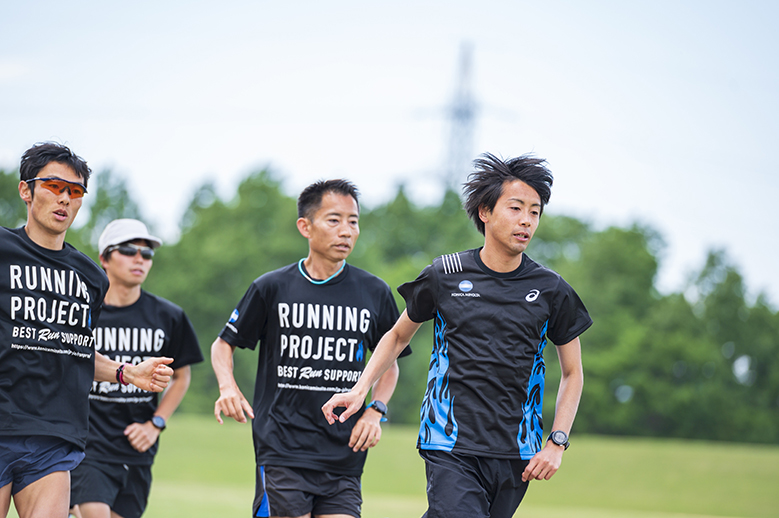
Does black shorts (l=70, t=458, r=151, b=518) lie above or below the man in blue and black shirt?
below

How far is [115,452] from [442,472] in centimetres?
318

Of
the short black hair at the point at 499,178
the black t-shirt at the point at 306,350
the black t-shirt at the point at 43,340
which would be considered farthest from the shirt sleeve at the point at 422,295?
the black t-shirt at the point at 43,340

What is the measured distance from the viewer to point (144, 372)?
16.2 feet

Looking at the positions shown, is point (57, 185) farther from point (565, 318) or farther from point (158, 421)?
point (565, 318)

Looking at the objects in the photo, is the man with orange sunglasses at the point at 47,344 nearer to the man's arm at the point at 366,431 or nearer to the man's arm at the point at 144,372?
the man's arm at the point at 144,372

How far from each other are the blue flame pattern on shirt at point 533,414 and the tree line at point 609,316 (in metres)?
39.1

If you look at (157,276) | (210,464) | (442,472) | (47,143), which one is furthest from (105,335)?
(157,276)

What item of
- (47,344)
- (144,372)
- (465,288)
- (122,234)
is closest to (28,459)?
(47,344)

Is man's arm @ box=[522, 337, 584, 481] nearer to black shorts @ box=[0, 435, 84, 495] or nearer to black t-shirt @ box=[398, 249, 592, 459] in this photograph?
black t-shirt @ box=[398, 249, 592, 459]

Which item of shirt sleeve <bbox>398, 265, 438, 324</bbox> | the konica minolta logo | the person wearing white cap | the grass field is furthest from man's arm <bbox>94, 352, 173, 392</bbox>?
the grass field

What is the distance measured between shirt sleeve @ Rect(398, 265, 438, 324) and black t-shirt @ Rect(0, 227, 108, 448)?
1881mm

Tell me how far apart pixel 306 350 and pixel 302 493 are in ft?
3.02

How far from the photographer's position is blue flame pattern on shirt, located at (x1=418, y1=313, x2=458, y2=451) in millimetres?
4500

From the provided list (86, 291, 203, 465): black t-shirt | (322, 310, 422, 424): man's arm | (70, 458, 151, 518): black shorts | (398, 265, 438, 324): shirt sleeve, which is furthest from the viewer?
(86, 291, 203, 465): black t-shirt
